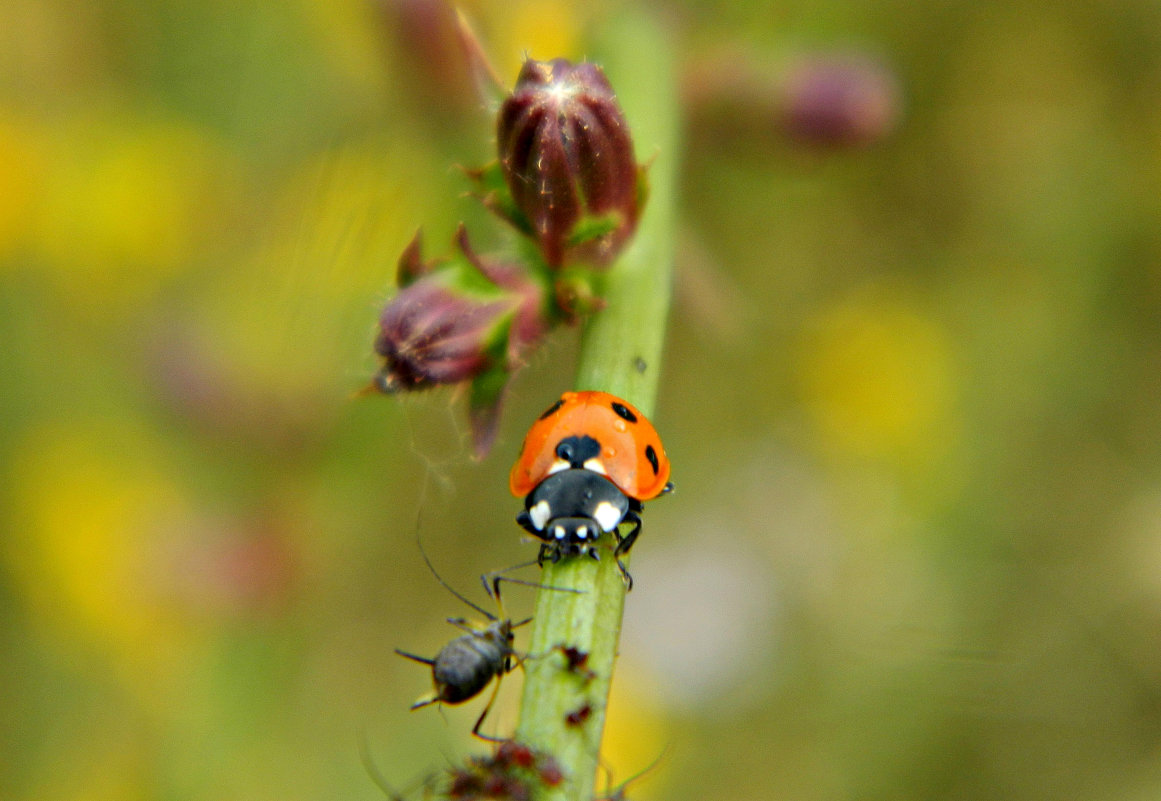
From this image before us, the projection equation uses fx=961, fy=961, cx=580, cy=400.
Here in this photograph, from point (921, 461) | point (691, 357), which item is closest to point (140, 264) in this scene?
point (691, 357)

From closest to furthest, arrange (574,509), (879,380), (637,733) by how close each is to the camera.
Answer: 1. (574,509)
2. (637,733)
3. (879,380)

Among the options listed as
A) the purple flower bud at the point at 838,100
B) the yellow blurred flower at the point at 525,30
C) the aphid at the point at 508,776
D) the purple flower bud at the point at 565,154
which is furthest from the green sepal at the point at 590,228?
the yellow blurred flower at the point at 525,30

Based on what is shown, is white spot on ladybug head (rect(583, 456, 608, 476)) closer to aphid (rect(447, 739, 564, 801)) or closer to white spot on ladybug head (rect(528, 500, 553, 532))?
white spot on ladybug head (rect(528, 500, 553, 532))

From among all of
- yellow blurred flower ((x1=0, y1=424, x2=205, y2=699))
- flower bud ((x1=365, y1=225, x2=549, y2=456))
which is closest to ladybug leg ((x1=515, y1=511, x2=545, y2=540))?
flower bud ((x1=365, y1=225, x2=549, y2=456))

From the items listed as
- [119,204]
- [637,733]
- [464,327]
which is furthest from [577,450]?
[119,204]

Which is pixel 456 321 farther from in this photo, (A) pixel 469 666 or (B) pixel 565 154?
(A) pixel 469 666

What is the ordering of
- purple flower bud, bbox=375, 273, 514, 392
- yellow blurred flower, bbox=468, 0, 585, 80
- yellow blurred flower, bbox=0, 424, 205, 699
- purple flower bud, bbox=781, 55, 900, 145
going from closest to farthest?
purple flower bud, bbox=375, 273, 514, 392 → purple flower bud, bbox=781, 55, 900, 145 → yellow blurred flower, bbox=468, 0, 585, 80 → yellow blurred flower, bbox=0, 424, 205, 699

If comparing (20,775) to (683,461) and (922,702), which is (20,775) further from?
(922,702)
